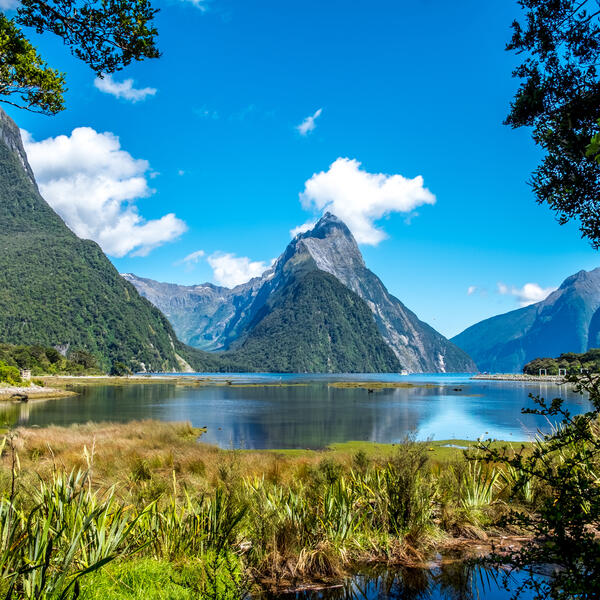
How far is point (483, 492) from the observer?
8.34m

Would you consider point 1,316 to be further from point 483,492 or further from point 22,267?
point 483,492

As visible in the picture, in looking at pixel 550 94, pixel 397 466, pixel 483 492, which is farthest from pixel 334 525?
pixel 550 94

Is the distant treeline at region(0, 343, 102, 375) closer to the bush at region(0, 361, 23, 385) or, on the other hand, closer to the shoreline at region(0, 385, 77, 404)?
the bush at region(0, 361, 23, 385)

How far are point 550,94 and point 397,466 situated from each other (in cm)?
677

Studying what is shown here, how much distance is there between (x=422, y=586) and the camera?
18.8ft

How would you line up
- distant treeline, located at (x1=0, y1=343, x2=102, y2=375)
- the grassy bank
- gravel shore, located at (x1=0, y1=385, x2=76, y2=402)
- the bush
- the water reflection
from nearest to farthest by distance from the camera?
the grassy bank < the water reflection < gravel shore, located at (x1=0, y1=385, x2=76, y2=402) < the bush < distant treeline, located at (x1=0, y1=343, x2=102, y2=375)

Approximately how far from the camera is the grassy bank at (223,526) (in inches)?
167

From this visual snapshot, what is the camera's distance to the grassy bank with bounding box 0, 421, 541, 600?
425 cm

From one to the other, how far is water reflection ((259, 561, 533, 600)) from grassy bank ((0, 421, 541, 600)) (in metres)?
0.30

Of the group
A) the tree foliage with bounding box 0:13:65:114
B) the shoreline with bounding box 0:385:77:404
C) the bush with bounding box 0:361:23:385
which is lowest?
the shoreline with bounding box 0:385:77:404

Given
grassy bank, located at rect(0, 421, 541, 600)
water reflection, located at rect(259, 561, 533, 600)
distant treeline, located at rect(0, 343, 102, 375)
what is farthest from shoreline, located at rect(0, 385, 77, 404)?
water reflection, located at rect(259, 561, 533, 600)

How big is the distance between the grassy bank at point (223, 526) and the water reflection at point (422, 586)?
300 mm

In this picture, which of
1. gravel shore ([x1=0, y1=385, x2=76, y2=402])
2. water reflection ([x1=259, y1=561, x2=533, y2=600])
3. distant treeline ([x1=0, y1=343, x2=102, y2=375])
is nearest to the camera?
water reflection ([x1=259, y1=561, x2=533, y2=600])

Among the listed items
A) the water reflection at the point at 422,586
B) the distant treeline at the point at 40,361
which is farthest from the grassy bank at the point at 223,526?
the distant treeline at the point at 40,361
